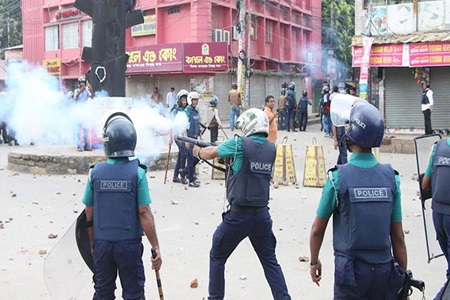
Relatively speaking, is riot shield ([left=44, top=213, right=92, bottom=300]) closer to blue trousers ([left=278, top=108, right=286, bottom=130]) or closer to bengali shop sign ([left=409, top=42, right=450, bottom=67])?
bengali shop sign ([left=409, top=42, right=450, bottom=67])

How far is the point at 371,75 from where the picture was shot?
21.5 meters

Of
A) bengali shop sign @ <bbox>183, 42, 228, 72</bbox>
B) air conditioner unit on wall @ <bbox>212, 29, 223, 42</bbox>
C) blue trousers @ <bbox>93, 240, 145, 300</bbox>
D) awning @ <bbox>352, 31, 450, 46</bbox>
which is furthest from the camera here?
air conditioner unit on wall @ <bbox>212, 29, 223, 42</bbox>

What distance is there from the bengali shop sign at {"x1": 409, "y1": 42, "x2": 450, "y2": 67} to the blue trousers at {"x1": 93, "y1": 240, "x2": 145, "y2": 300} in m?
16.6

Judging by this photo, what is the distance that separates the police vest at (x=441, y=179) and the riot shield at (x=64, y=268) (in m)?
2.76

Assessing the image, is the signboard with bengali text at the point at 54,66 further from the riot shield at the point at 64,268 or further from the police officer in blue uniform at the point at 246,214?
the riot shield at the point at 64,268

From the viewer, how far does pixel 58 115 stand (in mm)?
17328

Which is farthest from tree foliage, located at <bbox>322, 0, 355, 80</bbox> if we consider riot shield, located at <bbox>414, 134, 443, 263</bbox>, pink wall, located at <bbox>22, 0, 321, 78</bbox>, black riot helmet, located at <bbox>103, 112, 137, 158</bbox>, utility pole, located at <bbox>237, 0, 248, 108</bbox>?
black riot helmet, located at <bbox>103, 112, 137, 158</bbox>

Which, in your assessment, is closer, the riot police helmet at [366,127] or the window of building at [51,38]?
the riot police helmet at [366,127]

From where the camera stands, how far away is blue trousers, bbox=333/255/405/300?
3.40 meters

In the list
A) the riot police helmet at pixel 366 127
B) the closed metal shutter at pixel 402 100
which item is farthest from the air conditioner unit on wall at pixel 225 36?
the riot police helmet at pixel 366 127

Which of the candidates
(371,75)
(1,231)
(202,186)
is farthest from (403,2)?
(1,231)

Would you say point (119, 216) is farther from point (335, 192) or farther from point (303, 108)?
point (303, 108)

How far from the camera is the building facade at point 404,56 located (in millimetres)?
19078

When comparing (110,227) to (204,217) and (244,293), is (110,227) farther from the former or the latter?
(204,217)
